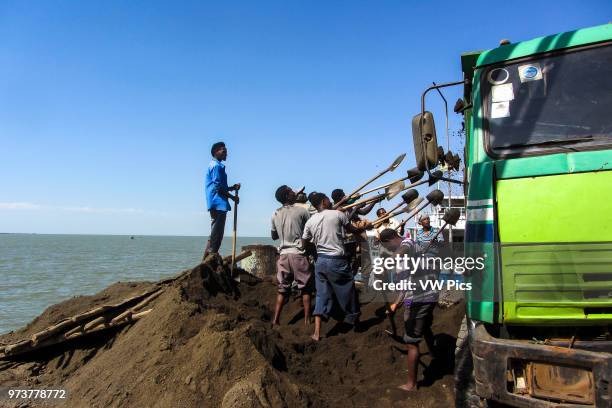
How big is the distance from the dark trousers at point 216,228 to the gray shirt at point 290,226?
1243 mm

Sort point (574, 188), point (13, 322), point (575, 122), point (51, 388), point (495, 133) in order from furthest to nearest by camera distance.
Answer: point (13, 322) → point (51, 388) → point (495, 133) → point (575, 122) → point (574, 188)

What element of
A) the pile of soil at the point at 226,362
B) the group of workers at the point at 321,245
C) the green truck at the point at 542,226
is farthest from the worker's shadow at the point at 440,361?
the green truck at the point at 542,226

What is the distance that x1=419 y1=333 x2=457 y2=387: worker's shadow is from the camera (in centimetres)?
537

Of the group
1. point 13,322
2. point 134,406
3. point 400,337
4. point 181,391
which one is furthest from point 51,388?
point 13,322

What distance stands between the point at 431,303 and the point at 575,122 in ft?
7.36

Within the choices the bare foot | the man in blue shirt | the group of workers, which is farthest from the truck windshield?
the man in blue shirt

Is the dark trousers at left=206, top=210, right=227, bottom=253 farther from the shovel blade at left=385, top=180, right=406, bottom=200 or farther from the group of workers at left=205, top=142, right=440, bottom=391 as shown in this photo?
the shovel blade at left=385, top=180, right=406, bottom=200

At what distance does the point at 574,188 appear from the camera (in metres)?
3.42

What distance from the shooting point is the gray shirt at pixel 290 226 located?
7473 millimetres

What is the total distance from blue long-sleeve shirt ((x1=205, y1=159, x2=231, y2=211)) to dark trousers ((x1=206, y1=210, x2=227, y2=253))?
116 millimetres

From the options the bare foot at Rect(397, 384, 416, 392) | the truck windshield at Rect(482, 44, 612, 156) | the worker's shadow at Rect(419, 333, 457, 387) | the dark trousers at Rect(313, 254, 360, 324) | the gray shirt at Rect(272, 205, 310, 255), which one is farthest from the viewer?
the gray shirt at Rect(272, 205, 310, 255)

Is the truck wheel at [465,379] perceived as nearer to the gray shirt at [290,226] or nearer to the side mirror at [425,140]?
the side mirror at [425,140]

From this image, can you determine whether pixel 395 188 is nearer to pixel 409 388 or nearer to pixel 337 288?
pixel 337 288

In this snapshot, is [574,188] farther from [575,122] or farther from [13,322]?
[13,322]
